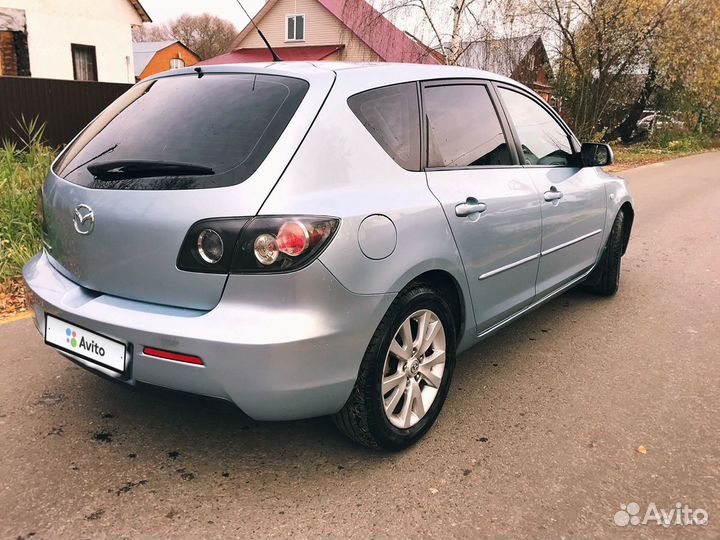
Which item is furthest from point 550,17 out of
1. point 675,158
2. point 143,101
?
point 143,101

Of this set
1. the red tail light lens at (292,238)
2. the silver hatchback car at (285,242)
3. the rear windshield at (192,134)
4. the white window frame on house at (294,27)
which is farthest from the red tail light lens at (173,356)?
the white window frame on house at (294,27)

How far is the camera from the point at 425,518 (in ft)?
7.55

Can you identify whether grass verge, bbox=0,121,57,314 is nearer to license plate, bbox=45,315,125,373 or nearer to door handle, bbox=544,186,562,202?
license plate, bbox=45,315,125,373

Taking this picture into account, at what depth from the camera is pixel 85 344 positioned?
2439 mm

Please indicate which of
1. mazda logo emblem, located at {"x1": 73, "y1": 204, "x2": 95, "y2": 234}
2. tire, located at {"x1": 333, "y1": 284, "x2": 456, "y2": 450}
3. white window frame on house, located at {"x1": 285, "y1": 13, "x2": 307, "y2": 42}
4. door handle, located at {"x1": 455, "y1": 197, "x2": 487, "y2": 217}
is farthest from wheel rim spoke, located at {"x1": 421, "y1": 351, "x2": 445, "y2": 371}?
white window frame on house, located at {"x1": 285, "y1": 13, "x2": 307, "y2": 42}

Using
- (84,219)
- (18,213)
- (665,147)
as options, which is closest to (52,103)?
(18,213)

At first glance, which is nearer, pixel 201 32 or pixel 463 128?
pixel 463 128

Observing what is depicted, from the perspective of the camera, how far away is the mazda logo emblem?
8.03 feet

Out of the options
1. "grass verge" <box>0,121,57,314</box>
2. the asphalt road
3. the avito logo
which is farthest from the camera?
"grass verge" <box>0,121,57,314</box>

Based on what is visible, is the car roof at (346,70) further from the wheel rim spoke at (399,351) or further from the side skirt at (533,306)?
the side skirt at (533,306)

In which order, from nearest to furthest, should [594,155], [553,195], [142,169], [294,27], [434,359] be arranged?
[142,169]
[434,359]
[553,195]
[594,155]
[294,27]

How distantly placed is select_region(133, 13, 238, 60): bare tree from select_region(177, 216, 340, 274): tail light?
65.5 metres

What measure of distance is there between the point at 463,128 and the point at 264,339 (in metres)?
1.67

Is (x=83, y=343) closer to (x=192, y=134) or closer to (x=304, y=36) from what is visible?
(x=192, y=134)
